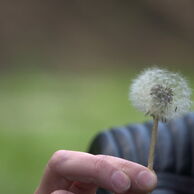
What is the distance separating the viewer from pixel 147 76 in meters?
0.82

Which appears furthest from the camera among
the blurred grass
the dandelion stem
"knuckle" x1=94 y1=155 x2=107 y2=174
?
the blurred grass

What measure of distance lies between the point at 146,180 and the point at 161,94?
0.11m

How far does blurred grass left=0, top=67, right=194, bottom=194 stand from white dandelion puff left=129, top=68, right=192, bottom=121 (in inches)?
74.0

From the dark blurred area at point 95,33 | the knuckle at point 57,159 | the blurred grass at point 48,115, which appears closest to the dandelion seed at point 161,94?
the knuckle at point 57,159

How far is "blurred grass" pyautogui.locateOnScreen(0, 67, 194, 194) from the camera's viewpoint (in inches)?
116

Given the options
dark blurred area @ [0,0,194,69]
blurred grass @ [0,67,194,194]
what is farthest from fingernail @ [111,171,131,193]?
dark blurred area @ [0,0,194,69]

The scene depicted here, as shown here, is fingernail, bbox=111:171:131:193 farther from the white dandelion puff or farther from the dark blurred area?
the dark blurred area

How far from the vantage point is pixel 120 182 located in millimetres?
793

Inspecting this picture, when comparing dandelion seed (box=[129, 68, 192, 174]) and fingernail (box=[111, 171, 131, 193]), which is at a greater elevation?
dandelion seed (box=[129, 68, 192, 174])

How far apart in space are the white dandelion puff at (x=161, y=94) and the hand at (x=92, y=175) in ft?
0.25

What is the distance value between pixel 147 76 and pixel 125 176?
13 centimetres

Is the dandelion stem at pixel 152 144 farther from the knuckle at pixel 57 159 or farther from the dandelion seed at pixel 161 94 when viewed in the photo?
the knuckle at pixel 57 159

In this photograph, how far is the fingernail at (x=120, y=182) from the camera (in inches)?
30.8

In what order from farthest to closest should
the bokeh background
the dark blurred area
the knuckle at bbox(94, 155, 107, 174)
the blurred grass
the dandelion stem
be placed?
the dark blurred area → the bokeh background → the blurred grass → the knuckle at bbox(94, 155, 107, 174) → the dandelion stem
